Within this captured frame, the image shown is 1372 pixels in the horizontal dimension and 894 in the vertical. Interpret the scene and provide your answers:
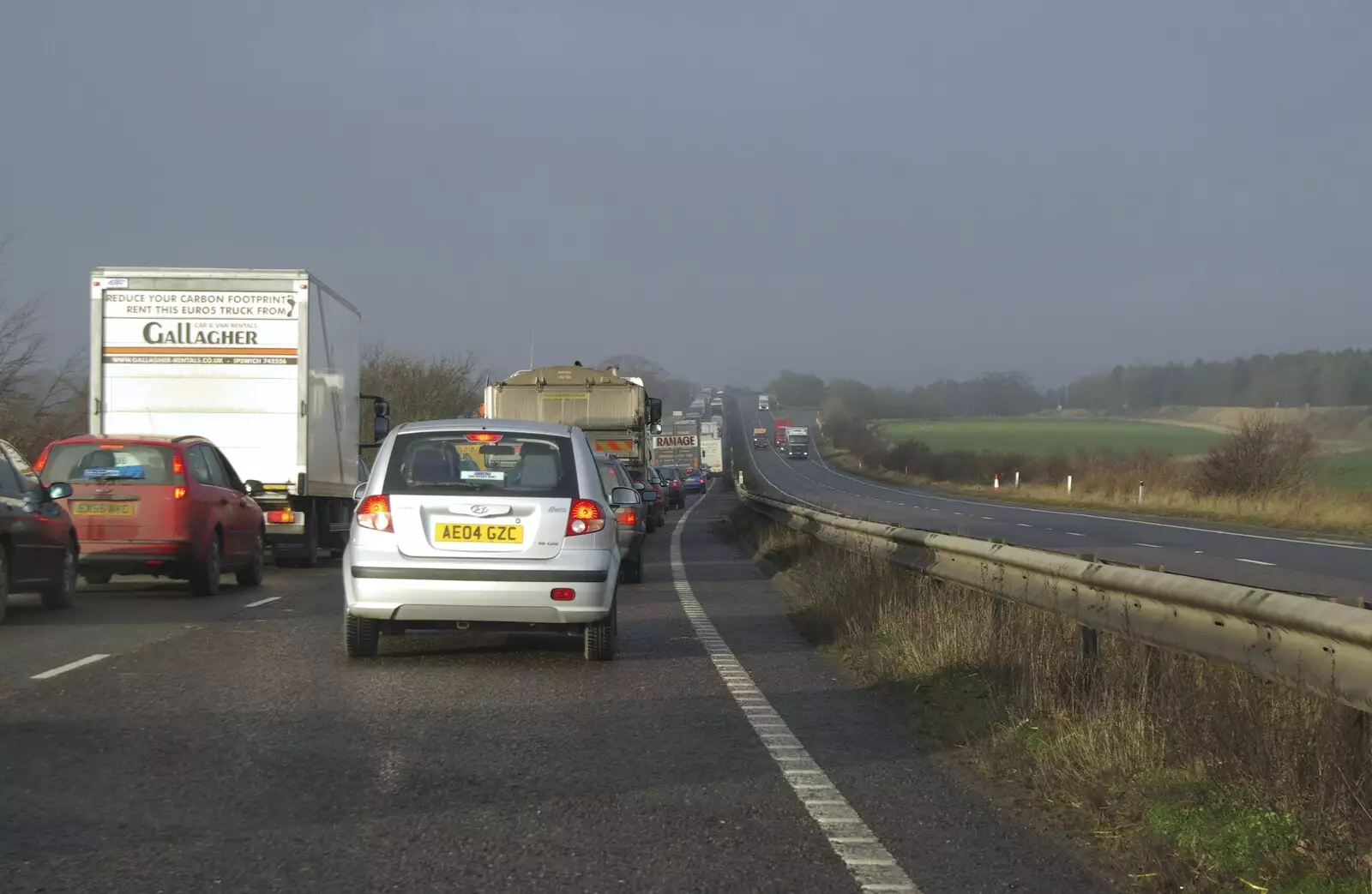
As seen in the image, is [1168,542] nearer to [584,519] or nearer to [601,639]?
[601,639]

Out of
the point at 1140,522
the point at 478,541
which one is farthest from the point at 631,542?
the point at 1140,522

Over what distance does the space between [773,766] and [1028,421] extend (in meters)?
133

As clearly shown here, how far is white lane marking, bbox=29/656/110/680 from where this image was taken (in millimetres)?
9500

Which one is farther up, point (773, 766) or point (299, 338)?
point (299, 338)

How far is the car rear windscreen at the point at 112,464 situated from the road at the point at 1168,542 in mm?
8249

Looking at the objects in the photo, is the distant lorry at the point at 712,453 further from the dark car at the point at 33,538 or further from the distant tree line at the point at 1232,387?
the dark car at the point at 33,538

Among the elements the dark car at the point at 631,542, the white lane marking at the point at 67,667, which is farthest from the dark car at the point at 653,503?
the white lane marking at the point at 67,667

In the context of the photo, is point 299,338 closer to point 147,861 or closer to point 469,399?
point 147,861

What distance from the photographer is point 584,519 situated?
403 inches

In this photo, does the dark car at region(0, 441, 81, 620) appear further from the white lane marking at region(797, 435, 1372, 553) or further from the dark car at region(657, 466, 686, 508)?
the dark car at region(657, 466, 686, 508)

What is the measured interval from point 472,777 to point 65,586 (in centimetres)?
889

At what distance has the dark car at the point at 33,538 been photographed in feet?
41.8

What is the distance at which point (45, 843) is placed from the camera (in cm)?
533

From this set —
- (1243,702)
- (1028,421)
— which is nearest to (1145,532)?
(1243,702)
